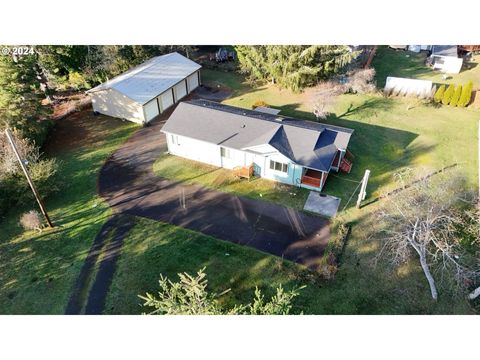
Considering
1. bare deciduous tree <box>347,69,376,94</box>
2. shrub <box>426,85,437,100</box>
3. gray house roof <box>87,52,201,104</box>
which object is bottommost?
shrub <box>426,85,437,100</box>

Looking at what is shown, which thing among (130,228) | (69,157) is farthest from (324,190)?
(69,157)

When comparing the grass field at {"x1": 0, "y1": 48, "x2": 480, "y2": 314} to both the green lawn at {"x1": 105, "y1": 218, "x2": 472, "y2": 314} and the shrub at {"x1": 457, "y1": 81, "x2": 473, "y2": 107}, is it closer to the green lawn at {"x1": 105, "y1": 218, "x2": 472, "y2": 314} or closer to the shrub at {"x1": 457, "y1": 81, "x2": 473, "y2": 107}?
the green lawn at {"x1": 105, "y1": 218, "x2": 472, "y2": 314}

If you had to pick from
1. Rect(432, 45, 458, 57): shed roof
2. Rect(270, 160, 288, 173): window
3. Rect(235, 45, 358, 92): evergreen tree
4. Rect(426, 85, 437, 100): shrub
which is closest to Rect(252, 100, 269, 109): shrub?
Rect(235, 45, 358, 92): evergreen tree

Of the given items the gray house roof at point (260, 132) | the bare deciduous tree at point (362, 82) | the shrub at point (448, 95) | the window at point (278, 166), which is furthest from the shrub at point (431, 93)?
the window at point (278, 166)

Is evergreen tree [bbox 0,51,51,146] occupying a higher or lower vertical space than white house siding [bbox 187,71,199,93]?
higher

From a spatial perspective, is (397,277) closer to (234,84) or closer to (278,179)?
(278,179)

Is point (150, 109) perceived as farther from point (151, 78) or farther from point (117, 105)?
point (151, 78)

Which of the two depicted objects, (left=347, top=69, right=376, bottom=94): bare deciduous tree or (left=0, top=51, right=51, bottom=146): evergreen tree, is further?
(left=347, top=69, right=376, bottom=94): bare deciduous tree

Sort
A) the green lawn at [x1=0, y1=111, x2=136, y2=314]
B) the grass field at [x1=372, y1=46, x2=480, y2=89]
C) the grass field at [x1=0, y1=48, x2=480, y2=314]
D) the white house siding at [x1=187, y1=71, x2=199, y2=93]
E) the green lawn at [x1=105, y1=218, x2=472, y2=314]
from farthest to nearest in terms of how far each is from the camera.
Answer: the grass field at [x1=372, y1=46, x2=480, y2=89]
the white house siding at [x1=187, y1=71, x2=199, y2=93]
the green lawn at [x1=0, y1=111, x2=136, y2=314]
the grass field at [x1=0, y1=48, x2=480, y2=314]
the green lawn at [x1=105, y1=218, x2=472, y2=314]
